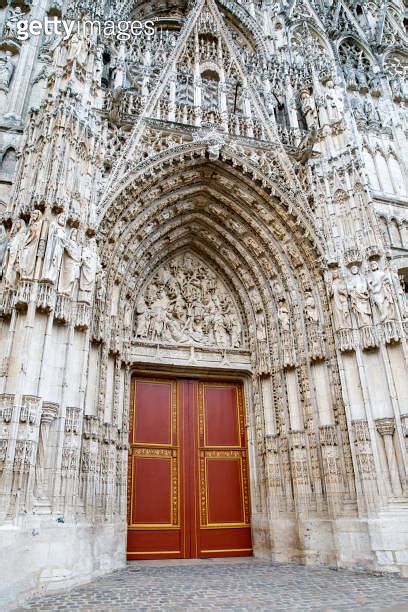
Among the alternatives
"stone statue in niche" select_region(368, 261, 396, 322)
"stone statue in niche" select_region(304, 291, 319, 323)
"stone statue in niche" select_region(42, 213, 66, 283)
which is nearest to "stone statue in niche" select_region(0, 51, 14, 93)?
"stone statue in niche" select_region(42, 213, 66, 283)

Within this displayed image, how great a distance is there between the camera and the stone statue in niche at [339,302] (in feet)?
28.4

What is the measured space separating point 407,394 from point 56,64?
9231mm

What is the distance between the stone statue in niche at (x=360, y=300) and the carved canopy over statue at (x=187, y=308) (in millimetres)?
2838

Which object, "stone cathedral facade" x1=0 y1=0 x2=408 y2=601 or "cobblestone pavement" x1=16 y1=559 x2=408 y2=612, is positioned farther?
"stone cathedral facade" x1=0 y1=0 x2=408 y2=601

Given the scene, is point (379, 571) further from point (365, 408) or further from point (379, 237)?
point (379, 237)

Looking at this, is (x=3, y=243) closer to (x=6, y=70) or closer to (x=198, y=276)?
(x=198, y=276)

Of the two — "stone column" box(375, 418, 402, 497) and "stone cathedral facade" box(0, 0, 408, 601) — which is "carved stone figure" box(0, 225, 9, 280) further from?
"stone column" box(375, 418, 402, 497)

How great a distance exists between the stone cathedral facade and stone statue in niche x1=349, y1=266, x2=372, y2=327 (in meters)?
0.04

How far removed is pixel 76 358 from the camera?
23.0 ft

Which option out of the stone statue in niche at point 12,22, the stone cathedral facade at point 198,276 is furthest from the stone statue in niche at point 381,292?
the stone statue in niche at point 12,22

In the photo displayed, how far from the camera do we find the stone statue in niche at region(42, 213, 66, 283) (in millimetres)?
6824

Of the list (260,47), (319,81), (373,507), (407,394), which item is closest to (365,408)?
(407,394)

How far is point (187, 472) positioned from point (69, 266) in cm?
476

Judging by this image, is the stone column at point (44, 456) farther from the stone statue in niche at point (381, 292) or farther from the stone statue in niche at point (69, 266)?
the stone statue in niche at point (381, 292)
